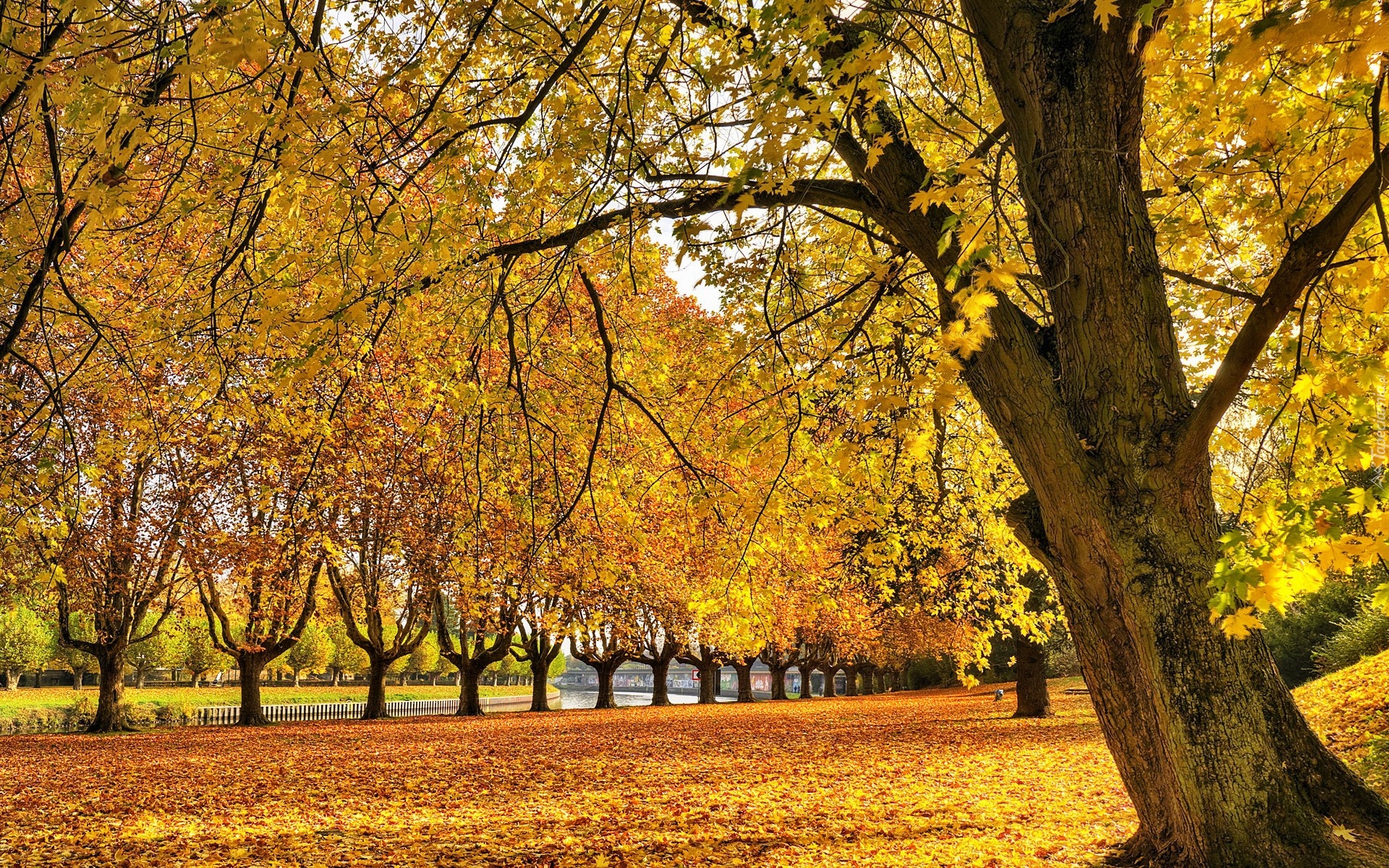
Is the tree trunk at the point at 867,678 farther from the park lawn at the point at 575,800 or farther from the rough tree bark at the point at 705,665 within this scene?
the park lawn at the point at 575,800

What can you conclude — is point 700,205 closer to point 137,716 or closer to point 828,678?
point 137,716

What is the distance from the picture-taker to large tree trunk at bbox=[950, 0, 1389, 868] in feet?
11.1

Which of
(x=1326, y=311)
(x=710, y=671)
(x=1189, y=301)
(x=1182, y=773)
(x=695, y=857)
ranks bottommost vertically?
(x=710, y=671)

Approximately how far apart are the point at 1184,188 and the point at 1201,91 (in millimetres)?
1375

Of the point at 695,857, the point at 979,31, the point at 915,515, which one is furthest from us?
the point at 915,515

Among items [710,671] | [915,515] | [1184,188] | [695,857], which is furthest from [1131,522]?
[710,671]

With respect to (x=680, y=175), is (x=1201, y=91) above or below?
above

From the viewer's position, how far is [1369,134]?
3.08m

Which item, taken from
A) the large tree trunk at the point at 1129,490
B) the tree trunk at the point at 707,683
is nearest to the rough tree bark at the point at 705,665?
the tree trunk at the point at 707,683

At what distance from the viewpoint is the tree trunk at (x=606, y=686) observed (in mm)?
28047

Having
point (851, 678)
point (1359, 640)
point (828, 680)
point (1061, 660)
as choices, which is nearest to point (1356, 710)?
point (1359, 640)

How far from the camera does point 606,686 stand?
2833 cm

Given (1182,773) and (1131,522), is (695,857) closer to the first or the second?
(1182,773)

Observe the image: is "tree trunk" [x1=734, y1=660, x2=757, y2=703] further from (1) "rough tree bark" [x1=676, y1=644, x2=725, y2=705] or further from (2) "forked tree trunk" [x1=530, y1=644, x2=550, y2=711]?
(2) "forked tree trunk" [x1=530, y1=644, x2=550, y2=711]
